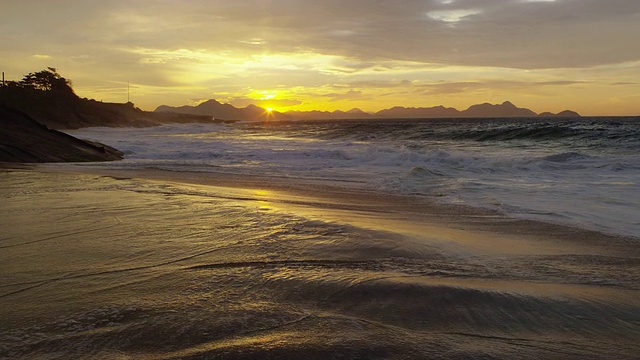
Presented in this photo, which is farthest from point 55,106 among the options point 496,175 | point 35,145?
point 496,175

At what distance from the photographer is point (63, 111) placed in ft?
175

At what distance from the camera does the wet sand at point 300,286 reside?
214 centimetres

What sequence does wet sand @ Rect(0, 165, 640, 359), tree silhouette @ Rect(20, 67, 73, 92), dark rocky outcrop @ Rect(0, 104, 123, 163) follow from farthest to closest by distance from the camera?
1. tree silhouette @ Rect(20, 67, 73, 92)
2. dark rocky outcrop @ Rect(0, 104, 123, 163)
3. wet sand @ Rect(0, 165, 640, 359)

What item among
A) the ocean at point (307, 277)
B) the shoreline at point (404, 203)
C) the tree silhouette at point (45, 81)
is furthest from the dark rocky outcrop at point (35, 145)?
the tree silhouette at point (45, 81)

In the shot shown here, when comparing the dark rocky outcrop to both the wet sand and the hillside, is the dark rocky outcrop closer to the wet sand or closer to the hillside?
the wet sand

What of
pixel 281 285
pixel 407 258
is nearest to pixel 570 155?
pixel 407 258

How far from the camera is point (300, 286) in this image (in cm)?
291

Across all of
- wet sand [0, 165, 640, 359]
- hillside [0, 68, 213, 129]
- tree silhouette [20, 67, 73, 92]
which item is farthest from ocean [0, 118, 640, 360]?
tree silhouette [20, 67, 73, 92]

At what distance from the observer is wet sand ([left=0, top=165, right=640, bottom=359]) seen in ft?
7.04

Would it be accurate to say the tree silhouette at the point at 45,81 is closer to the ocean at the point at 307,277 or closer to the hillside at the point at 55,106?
the hillside at the point at 55,106

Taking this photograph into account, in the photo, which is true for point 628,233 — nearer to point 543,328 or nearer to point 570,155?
point 543,328

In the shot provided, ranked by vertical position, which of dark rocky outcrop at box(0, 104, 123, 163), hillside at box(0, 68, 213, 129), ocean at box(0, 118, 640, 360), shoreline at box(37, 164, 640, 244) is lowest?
shoreline at box(37, 164, 640, 244)

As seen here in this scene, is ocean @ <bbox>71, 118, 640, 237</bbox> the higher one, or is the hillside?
the hillside

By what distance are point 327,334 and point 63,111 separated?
6013 centimetres
